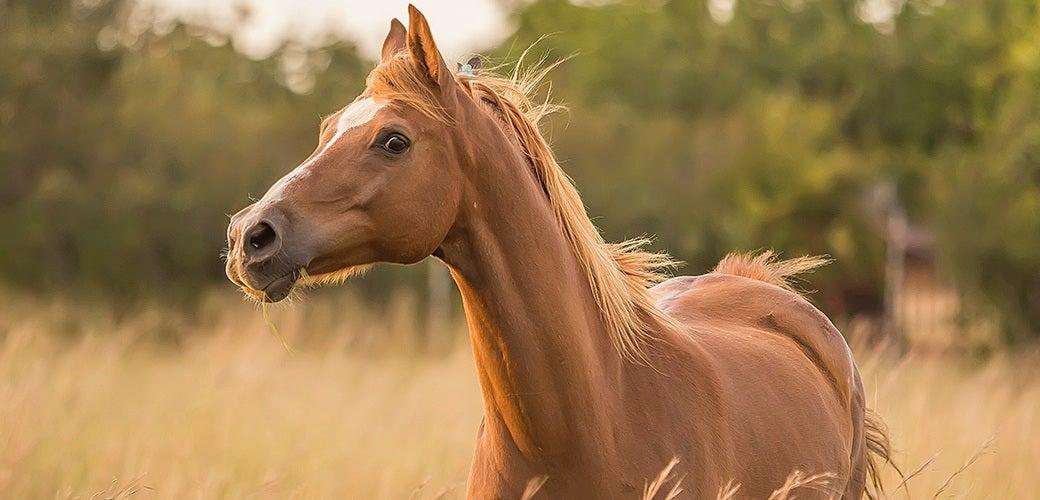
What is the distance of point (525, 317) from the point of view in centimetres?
363

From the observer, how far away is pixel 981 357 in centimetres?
1410

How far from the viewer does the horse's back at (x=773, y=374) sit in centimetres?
421

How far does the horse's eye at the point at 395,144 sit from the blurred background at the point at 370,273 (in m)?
0.57

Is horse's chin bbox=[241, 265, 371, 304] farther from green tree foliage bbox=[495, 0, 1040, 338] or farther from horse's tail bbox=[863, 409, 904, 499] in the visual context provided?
horse's tail bbox=[863, 409, 904, 499]

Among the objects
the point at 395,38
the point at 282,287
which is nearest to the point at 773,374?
the point at 395,38

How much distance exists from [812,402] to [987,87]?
789 inches

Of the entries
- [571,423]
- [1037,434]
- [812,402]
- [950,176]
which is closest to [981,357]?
[950,176]

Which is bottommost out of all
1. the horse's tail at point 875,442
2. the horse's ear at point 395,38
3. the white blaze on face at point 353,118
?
the horse's tail at point 875,442

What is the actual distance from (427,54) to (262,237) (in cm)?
69

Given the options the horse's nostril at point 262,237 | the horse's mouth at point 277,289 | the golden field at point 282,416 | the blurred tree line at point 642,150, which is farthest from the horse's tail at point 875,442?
the blurred tree line at point 642,150

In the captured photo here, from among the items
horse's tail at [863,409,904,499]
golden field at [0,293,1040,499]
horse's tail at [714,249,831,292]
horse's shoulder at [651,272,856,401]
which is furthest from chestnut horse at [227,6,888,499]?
horse's tail at [714,249,831,292]

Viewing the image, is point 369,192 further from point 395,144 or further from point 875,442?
point 875,442

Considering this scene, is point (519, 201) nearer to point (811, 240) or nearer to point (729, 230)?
point (729, 230)

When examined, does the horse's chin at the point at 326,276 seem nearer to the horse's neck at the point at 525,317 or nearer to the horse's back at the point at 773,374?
the horse's neck at the point at 525,317
